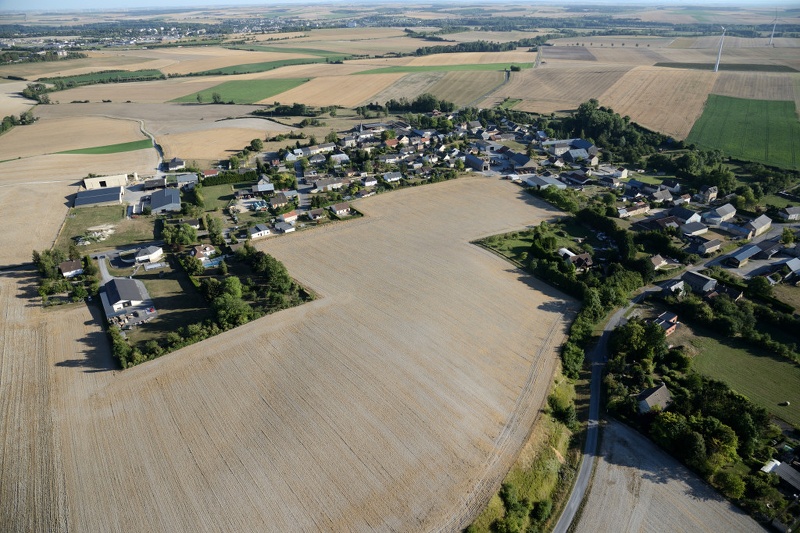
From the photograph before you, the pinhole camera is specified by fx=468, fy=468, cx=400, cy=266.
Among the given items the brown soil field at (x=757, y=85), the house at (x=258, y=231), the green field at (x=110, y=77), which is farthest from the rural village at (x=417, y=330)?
the green field at (x=110, y=77)

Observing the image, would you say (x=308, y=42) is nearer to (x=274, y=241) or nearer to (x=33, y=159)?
(x=33, y=159)

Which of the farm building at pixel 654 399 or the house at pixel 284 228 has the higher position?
the house at pixel 284 228

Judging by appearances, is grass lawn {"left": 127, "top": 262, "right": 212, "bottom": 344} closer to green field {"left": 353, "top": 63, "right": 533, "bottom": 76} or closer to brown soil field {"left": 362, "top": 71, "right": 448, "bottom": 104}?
brown soil field {"left": 362, "top": 71, "right": 448, "bottom": 104}

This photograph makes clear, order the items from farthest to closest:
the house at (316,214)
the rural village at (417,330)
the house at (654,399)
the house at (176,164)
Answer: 1. the house at (176,164)
2. the house at (316,214)
3. the house at (654,399)
4. the rural village at (417,330)

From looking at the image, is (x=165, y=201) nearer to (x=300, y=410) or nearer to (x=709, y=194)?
(x=300, y=410)

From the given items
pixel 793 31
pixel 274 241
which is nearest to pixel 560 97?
pixel 274 241

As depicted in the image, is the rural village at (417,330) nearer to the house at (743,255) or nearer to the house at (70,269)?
the house at (70,269)

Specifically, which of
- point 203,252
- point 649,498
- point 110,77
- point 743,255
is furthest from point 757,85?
point 110,77

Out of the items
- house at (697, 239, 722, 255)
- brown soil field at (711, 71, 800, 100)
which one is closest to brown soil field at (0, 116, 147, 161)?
house at (697, 239, 722, 255)
